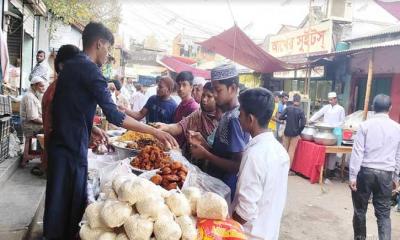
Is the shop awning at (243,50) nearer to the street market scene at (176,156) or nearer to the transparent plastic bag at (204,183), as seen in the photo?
the street market scene at (176,156)

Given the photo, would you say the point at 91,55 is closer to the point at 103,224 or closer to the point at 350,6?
the point at 103,224

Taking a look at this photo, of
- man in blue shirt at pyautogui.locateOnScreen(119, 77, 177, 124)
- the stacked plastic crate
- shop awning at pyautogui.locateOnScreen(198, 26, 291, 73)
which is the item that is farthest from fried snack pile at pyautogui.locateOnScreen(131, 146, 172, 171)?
shop awning at pyautogui.locateOnScreen(198, 26, 291, 73)

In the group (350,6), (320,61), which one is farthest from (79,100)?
(350,6)

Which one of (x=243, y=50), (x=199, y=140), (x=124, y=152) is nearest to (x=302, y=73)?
(x=243, y=50)

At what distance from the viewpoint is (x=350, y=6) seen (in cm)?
1479

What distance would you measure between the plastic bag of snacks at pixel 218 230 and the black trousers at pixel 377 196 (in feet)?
10.8

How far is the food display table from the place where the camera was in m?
7.85

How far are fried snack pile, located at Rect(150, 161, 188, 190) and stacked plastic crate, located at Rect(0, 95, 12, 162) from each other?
3830mm

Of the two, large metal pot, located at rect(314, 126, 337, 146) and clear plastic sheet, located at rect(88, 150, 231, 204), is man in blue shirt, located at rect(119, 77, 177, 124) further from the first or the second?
large metal pot, located at rect(314, 126, 337, 146)

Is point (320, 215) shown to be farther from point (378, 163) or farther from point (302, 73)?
point (302, 73)

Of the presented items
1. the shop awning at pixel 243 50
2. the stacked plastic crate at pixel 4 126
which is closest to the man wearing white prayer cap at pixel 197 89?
the stacked plastic crate at pixel 4 126

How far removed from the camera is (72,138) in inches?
87.6

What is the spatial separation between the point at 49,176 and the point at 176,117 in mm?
2372

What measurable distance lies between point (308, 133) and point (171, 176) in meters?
6.85
